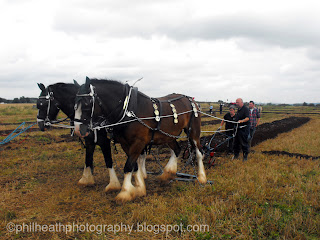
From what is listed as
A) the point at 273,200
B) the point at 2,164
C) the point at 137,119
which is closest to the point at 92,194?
the point at 137,119

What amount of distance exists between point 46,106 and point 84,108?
1.69 meters

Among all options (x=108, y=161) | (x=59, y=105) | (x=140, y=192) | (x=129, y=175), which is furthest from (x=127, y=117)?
(x=59, y=105)

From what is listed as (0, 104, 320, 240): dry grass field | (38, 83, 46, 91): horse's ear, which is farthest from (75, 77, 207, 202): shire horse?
(38, 83, 46, 91): horse's ear

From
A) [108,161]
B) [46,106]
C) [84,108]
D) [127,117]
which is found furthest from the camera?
[108,161]

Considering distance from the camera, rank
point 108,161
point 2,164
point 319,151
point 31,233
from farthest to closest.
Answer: point 319,151
point 2,164
point 108,161
point 31,233

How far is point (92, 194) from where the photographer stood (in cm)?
500

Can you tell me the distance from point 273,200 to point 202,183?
1633mm

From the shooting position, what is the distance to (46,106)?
206 inches

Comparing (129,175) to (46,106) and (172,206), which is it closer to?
(172,206)

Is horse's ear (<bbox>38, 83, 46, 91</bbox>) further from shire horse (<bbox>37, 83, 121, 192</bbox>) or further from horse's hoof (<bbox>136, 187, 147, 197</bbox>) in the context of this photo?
horse's hoof (<bbox>136, 187, 147, 197</bbox>)

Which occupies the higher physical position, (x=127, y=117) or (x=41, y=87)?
(x=41, y=87)

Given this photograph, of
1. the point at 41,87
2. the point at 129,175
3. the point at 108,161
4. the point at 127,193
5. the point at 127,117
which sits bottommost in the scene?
the point at 127,193

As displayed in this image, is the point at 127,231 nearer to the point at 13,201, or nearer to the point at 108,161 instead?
the point at 108,161

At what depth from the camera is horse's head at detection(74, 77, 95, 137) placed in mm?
4062
